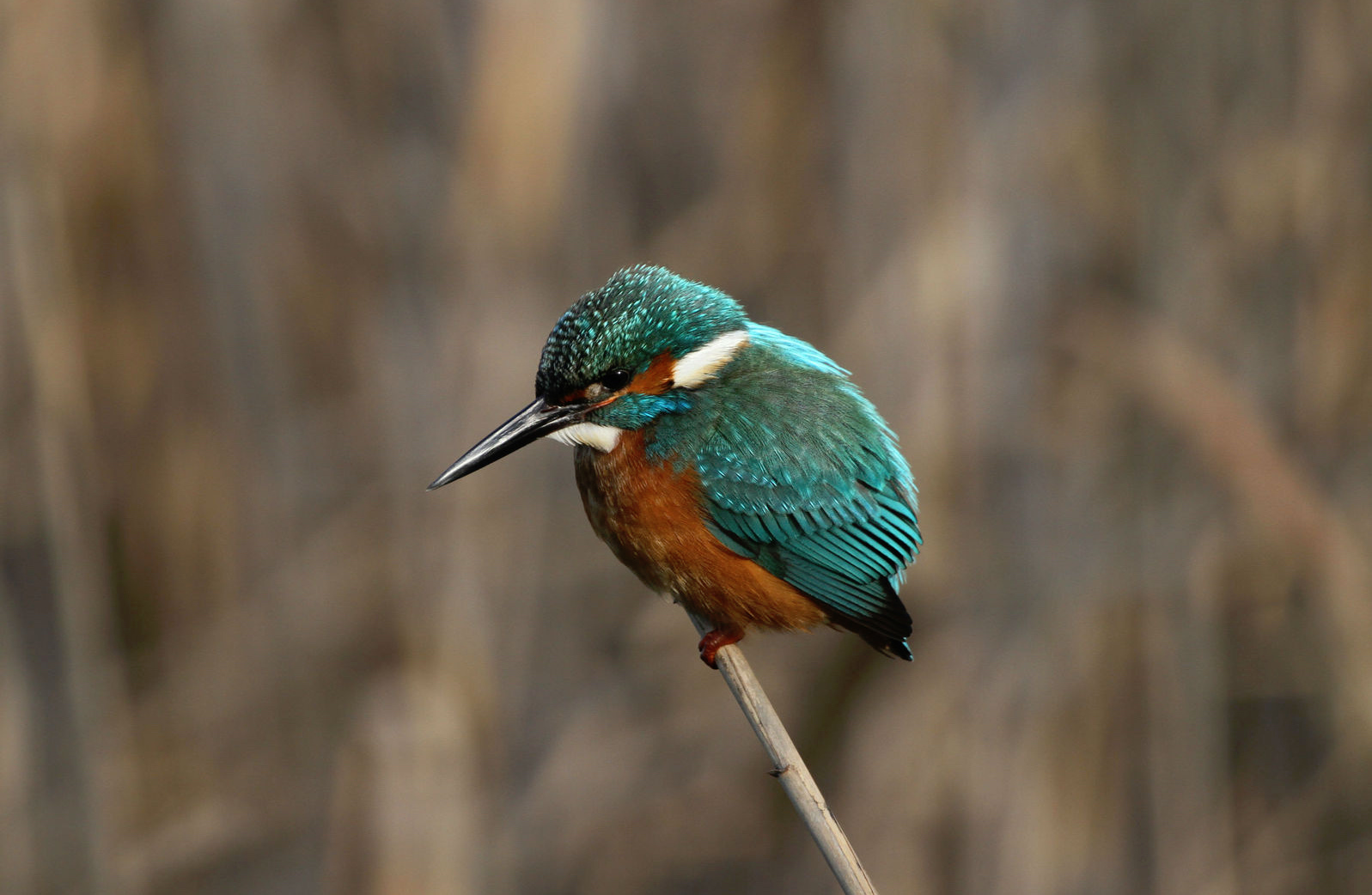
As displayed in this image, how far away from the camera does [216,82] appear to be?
11.2 feet

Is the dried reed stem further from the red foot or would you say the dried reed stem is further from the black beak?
the black beak

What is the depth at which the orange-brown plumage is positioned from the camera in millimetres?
2279

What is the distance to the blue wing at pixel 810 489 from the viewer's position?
2.30 metres

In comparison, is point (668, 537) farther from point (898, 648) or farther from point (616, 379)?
point (898, 648)

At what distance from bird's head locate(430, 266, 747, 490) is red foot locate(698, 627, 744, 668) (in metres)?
0.38

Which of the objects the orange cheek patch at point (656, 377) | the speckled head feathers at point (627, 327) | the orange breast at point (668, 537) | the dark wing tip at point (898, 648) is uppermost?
the speckled head feathers at point (627, 327)

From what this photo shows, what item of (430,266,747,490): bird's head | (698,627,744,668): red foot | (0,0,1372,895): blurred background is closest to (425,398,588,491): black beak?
(430,266,747,490): bird's head

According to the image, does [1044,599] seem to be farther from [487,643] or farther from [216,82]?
[216,82]

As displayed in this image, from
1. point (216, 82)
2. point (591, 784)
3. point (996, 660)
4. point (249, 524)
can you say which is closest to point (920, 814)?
point (996, 660)

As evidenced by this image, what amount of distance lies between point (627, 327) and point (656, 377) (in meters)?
0.12

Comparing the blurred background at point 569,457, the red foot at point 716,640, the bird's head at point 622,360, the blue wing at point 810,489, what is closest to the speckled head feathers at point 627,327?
the bird's head at point 622,360

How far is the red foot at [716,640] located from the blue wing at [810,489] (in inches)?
5.2

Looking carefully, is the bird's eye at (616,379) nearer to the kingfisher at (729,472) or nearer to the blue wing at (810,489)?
the kingfisher at (729,472)

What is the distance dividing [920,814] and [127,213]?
8.74 feet
